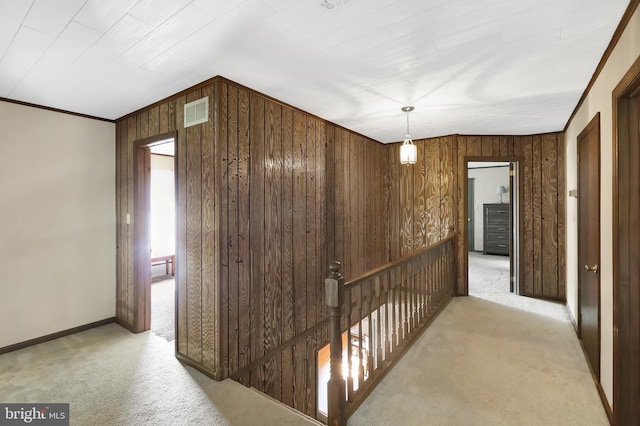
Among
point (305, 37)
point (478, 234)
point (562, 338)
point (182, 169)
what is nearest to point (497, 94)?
point (305, 37)

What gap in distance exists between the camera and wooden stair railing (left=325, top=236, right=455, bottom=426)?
6.28ft

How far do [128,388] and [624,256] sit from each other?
3.57 meters

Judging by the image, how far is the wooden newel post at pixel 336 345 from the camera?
190 centimetres

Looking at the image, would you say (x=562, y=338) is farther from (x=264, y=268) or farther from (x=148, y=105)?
(x=148, y=105)

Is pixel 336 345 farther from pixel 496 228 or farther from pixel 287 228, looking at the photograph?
pixel 496 228

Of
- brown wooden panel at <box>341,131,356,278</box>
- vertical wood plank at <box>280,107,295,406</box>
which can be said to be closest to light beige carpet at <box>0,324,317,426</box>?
vertical wood plank at <box>280,107,295,406</box>

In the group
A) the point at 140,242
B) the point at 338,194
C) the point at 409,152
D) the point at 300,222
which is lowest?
the point at 140,242

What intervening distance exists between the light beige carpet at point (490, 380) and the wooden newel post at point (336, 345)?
0.59ft

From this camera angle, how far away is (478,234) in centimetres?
897

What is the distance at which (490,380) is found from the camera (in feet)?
7.84

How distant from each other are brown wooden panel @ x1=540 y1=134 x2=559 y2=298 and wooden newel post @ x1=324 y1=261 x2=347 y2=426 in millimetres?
4076

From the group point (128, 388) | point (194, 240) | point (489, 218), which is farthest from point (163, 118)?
point (489, 218)

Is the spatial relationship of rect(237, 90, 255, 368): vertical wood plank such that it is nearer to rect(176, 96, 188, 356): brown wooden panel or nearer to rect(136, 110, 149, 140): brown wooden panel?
rect(176, 96, 188, 356): brown wooden panel

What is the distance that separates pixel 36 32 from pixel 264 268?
89.7 inches
